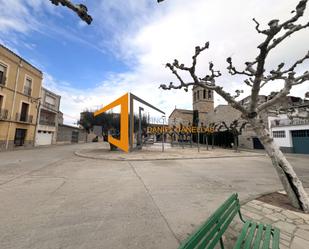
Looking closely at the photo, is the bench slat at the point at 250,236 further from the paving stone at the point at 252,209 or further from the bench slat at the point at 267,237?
the paving stone at the point at 252,209

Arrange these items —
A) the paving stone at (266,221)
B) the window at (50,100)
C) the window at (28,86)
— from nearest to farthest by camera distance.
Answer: the paving stone at (266,221), the window at (28,86), the window at (50,100)

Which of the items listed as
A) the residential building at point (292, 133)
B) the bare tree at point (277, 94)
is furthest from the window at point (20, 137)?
the residential building at point (292, 133)

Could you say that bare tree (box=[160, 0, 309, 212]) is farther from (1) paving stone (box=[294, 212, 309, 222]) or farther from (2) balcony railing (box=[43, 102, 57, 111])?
(2) balcony railing (box=[43, 102, 57, 111])

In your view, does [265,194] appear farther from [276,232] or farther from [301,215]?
[276,232]

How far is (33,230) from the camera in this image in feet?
9.51

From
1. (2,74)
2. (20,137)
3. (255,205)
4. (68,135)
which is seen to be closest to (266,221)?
(255,205)

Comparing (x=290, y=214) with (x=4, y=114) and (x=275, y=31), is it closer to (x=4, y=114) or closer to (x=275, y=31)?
(x=275, y=31)

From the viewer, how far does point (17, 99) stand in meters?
20.2

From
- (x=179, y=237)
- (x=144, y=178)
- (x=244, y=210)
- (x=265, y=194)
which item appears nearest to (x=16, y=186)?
(x=144, y=178)

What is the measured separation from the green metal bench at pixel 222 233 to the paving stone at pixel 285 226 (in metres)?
0.63

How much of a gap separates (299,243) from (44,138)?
1160 inches

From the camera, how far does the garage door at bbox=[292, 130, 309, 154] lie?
19562 mm

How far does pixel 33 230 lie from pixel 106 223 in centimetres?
111

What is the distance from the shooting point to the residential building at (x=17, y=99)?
18.6m
